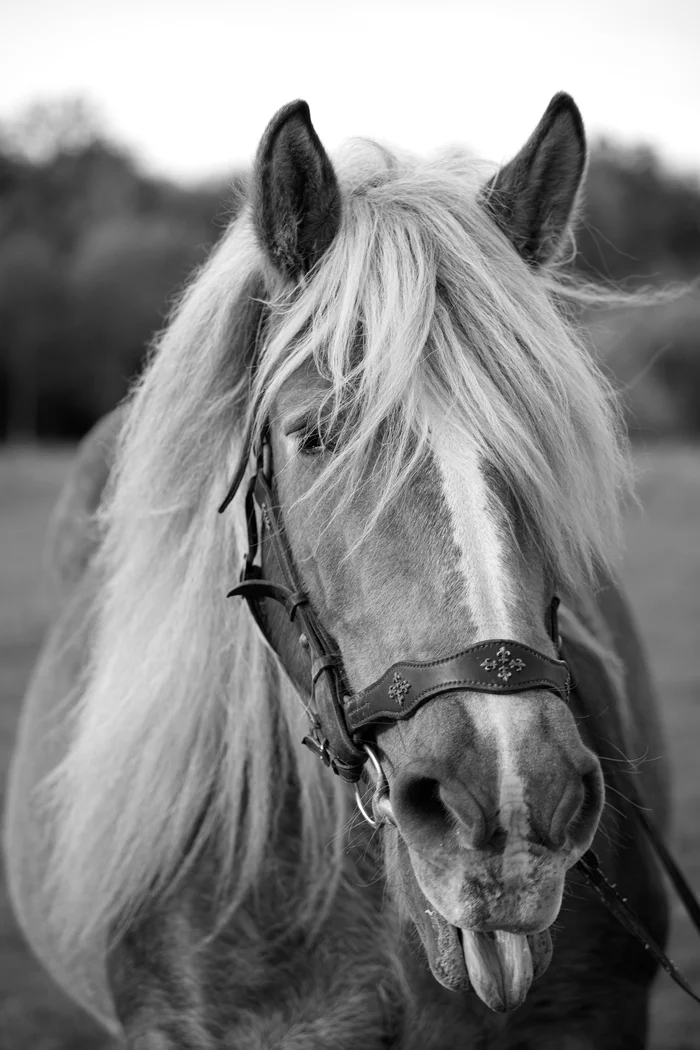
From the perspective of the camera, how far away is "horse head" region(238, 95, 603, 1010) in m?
1.36

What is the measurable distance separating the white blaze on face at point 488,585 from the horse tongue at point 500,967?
0.60 ft

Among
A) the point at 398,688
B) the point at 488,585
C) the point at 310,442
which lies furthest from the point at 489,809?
the point at 310,442

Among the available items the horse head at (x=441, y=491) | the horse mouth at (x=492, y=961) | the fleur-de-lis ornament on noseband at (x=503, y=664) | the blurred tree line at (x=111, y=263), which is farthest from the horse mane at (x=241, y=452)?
the blurred tree line at (x=111, y=263)

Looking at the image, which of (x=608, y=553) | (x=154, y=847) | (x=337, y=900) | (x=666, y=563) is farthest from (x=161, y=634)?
(x=666, y=563)

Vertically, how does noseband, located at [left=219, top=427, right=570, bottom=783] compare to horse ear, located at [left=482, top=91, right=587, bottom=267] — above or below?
below

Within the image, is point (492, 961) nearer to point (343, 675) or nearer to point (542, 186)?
point (343, 675)

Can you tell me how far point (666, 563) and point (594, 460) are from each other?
12576 millimetres

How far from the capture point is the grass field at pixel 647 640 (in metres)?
4.24

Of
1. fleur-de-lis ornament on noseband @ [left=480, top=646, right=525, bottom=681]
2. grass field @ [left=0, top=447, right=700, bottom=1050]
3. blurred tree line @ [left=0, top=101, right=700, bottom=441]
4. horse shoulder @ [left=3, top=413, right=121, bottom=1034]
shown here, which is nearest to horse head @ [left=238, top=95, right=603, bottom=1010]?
fleur-de-lis ornament on noseband @ [left=480, top=646, right=525, bottom=681]

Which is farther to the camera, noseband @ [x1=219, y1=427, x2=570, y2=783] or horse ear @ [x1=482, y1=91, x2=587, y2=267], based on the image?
horse ear @ [x1=482, y1=91, x2=587, y2=267]

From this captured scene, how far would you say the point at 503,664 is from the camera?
136cm

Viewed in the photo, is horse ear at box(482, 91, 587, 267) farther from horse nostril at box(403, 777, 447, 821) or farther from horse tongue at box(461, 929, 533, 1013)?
horse tongue at box(461, 929, 533, 1013)

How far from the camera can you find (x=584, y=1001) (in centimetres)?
196

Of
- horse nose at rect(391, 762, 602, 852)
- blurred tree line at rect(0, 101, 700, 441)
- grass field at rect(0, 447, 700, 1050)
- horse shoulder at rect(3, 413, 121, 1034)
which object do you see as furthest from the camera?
blurred tree line at rect(0, 101, 700, 441)
